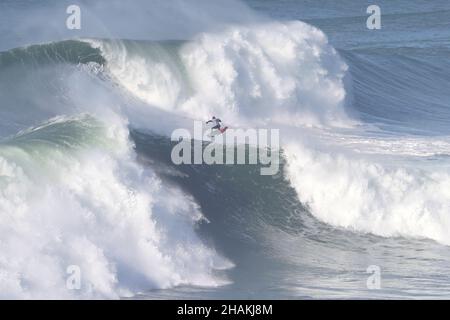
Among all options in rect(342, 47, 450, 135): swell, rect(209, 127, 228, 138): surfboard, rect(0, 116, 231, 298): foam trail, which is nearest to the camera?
rect(0, 116, 231, 298): foam trail

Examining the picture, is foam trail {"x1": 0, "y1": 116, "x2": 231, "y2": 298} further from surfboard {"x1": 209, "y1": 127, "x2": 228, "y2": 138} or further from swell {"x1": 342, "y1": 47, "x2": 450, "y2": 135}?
swell {"x1": 342, "y1": 47, "x2": 450, "y2": 135}

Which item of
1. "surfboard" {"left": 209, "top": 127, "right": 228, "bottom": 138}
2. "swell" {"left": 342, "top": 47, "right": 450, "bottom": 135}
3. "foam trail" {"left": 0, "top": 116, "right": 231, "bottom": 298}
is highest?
"swell" {"left": 342, "top": 47, "right": 450, "bottom": 135}

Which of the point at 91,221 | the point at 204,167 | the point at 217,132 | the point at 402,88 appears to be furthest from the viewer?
the point at 402,88

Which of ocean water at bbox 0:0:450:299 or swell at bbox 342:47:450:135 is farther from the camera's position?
swell at bbox 342:47:450:135

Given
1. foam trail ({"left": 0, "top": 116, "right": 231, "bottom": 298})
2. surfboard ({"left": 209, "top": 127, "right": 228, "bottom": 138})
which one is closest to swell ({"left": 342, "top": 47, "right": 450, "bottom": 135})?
surfboard ({"left": 209, "top": 127, "right": 228, "bottom": 138})

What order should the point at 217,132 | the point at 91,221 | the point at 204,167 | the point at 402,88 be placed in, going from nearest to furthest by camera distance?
the point at 91,221 → the point at 204,167 → the point at 217,132 → the point at 402,88

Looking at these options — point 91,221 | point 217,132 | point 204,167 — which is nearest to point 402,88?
point 217,132

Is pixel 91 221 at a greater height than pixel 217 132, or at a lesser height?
lesser

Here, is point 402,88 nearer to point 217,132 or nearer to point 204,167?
point 217,132
